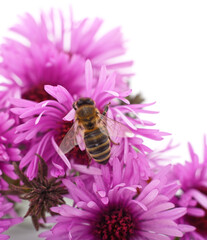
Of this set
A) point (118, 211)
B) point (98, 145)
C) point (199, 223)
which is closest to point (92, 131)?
point (98, 145)

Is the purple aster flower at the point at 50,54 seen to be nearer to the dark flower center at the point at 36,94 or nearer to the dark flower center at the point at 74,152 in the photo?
the dark flower center at the point at 36,94

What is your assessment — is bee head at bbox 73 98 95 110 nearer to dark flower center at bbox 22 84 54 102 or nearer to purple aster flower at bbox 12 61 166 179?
purple aster flower at bbox 12 61 166 179

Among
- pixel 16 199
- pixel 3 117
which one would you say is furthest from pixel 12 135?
pixel 16 199

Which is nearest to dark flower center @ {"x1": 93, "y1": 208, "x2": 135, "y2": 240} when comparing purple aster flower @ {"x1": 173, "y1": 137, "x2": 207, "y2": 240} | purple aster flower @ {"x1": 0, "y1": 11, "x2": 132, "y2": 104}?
purple aster flower @ {"x1": 173, "y1": 137, "x2": 207, "y2": 240}

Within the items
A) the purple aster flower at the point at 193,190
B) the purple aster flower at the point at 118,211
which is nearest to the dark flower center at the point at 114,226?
the purple aster flower at the point at 118,211

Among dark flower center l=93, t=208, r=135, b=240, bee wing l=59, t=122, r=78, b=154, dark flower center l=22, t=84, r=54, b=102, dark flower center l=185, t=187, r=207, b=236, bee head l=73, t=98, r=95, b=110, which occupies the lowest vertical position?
dark flower center l=185, t=187, r=207, b=236

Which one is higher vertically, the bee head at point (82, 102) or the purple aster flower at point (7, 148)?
the bee head at point (82, 102)
